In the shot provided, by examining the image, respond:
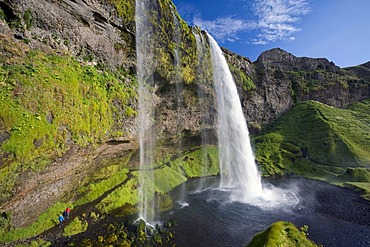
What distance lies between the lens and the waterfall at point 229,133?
40.6 meters

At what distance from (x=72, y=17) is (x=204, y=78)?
21.5 metres

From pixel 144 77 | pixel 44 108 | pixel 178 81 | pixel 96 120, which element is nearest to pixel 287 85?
pixel 178 81

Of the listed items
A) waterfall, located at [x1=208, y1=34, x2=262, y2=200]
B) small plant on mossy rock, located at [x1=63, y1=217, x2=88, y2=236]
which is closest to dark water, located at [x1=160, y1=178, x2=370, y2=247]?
waterfall, located at [x1=208, y1=34, x2=262, y2=200]

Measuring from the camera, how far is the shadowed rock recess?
661 inches

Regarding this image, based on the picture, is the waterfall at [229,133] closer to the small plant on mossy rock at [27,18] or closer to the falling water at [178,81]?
the falling water at [178,81]

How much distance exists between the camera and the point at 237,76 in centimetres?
5434

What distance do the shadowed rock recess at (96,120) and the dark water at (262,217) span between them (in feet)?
11.6

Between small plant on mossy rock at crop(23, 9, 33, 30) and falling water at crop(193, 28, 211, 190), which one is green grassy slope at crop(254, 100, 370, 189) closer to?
falling water at crop(193, 28, 211, 190)

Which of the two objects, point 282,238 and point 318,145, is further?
point 318,145

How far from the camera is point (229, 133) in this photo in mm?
43500

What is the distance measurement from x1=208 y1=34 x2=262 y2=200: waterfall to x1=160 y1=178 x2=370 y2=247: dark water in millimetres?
7652

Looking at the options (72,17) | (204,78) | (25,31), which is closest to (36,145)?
(25,31)

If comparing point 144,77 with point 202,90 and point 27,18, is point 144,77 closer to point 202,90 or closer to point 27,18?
point 202,90

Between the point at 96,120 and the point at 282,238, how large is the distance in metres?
20.3
